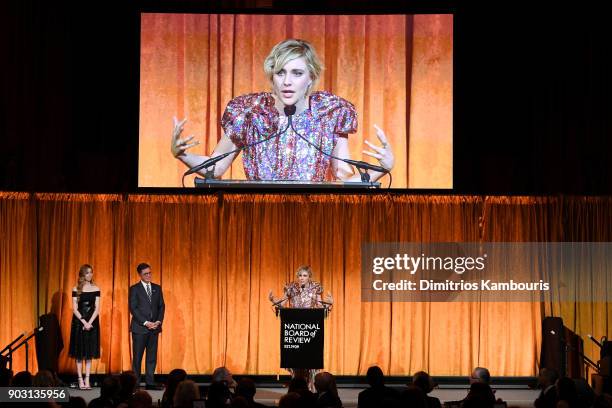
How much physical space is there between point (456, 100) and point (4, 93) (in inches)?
225

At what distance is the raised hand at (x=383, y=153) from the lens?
12055 mm

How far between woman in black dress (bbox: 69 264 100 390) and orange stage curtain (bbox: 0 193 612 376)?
3.59ft

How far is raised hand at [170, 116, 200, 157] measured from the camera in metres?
12.1

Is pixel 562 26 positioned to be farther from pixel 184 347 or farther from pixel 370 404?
pixel 370 404

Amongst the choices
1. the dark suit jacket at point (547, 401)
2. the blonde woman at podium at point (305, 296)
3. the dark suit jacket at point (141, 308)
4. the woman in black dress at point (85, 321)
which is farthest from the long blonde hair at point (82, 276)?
the dark suit jacket at point (547, 401)

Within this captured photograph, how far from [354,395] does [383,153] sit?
→ 3.02 m

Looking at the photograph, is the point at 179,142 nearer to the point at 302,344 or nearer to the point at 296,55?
the point at 296,55

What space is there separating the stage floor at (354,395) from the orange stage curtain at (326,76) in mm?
2573

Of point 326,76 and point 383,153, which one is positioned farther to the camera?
point 326,76

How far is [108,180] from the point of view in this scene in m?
12.4

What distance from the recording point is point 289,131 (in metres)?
12.2

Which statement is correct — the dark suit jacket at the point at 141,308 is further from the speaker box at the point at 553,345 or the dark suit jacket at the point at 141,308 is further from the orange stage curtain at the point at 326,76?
the speaker box at the point at 553,345

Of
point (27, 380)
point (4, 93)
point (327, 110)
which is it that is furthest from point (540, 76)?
point (27, 380)

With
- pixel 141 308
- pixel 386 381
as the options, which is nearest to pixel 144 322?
pixel 141 308
